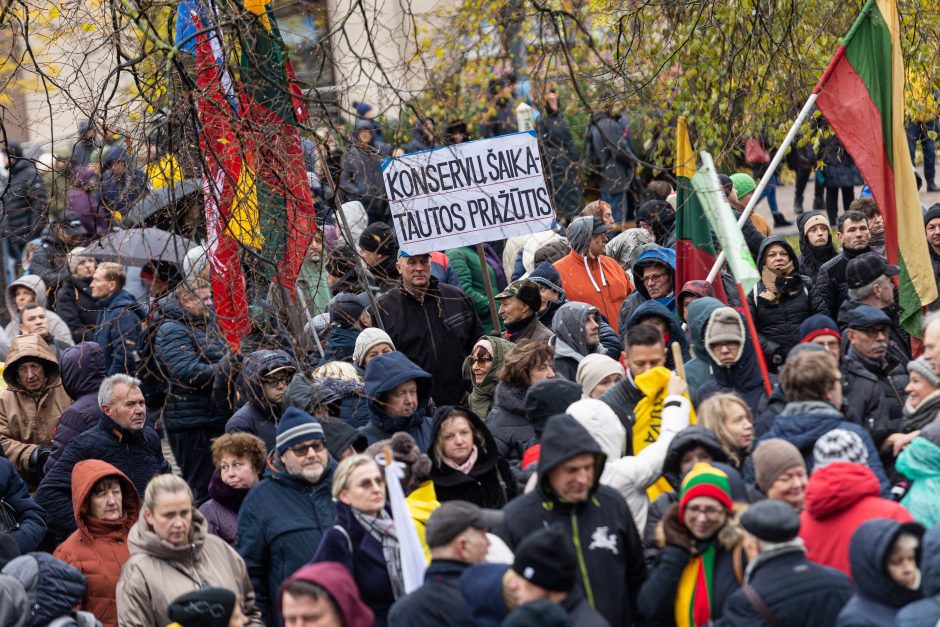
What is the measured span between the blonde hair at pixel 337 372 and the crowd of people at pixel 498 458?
0.09 feet

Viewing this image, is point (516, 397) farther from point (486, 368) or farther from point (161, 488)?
point (161, 488)

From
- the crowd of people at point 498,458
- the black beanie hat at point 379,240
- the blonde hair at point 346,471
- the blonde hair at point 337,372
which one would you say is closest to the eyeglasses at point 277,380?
the crowd of people at point 498,458

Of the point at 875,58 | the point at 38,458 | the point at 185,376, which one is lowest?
the point at 38,458

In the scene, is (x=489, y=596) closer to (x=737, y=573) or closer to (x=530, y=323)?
(x=737, y=573)

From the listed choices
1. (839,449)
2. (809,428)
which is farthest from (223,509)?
(839,449)

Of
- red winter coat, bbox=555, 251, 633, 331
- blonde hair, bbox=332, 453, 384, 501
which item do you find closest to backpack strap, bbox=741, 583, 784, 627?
blonde hair, bbox=332, 453, 384, 501

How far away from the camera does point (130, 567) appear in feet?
23.4

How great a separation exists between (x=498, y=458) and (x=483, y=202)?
8.94 feet

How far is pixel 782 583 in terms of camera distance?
5.58 meters

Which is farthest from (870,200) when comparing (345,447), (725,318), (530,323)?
(345,447)

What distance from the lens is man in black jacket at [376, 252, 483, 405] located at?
10.1 metres

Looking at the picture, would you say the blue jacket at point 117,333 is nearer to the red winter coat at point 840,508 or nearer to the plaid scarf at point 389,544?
the plaid scarf at point 389,544

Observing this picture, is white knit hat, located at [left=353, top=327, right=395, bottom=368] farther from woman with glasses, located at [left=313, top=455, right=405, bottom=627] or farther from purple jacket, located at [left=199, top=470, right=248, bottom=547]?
woman with glasses, located at [left=313, top=455, right=405, bottom=627]

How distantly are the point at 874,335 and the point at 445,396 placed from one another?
9.99 ft
